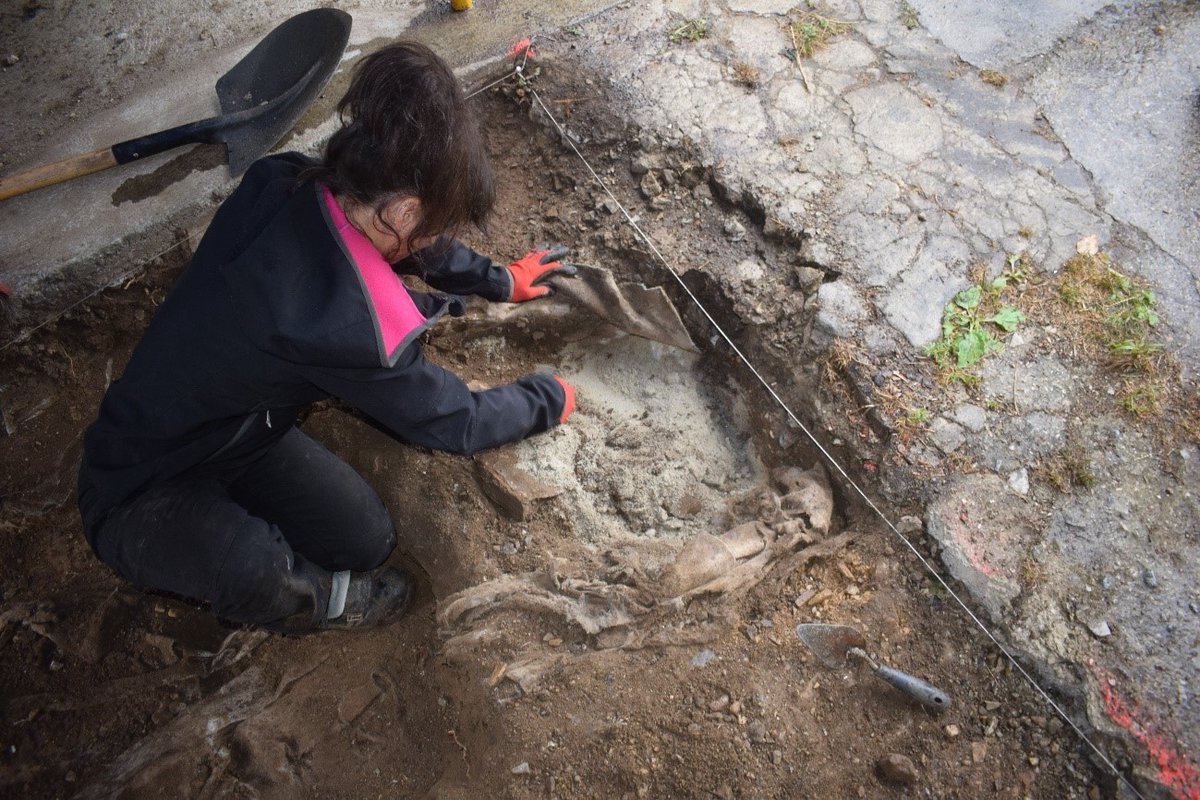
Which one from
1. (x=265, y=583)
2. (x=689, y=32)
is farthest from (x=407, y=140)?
(x=689, y=32)

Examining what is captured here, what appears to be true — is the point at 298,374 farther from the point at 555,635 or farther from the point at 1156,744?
the point at 1156,744

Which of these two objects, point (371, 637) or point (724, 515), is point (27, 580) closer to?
point (371, 637)

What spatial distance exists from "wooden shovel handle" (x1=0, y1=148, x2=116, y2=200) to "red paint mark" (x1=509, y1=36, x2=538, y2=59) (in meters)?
1.55

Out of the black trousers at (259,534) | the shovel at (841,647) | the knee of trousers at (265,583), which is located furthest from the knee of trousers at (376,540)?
the shovel at (841,647)

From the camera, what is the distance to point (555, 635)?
76.5 inches

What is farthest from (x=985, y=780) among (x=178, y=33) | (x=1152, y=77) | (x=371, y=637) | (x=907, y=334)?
(x=178, y=33)

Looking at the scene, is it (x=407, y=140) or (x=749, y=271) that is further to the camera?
(x=749, y=271)

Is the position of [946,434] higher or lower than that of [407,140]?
lower

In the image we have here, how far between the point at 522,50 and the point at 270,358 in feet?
6.24

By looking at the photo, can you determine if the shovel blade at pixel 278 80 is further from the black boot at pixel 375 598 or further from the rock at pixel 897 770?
the rock at pixel 897 770

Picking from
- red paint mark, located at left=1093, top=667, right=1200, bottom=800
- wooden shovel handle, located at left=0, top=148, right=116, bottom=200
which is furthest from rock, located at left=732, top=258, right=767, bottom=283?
wooden shovel handle, located at left=0, top=148, right=116, bottom=200

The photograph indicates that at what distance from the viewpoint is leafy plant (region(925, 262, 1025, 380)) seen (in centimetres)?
218

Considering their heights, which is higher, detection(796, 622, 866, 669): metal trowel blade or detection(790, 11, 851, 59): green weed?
detection(790, 11, 851, 59): green weed

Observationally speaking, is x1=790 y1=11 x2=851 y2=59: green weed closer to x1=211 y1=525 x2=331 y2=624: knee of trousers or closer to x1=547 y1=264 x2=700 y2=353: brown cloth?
x1=547 y1=264 x2=700 y2=353: brown cloth
